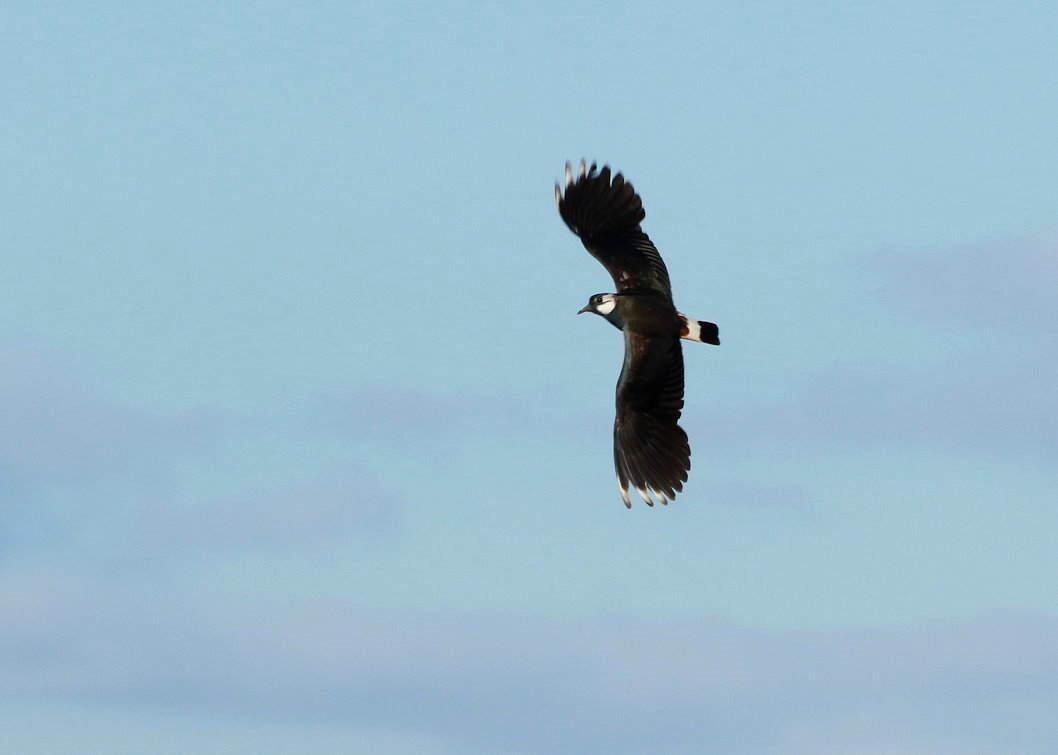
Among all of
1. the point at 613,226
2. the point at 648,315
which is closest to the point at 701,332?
the point at 648,315

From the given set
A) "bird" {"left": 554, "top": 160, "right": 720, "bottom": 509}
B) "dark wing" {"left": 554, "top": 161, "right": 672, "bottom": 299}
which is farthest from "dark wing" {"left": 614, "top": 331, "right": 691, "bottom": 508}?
"dark wing" {"left": 554, "top": 161, "right": 672, "bottom": 299}

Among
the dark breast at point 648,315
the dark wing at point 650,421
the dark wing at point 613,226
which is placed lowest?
the dark wing at point 650,421

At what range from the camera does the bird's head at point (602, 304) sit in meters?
21.8

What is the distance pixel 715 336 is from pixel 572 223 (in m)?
2.89

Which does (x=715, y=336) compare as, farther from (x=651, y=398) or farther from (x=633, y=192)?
(x=633, y=192)

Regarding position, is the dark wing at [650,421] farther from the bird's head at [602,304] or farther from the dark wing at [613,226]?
the dark wing at [613,226]

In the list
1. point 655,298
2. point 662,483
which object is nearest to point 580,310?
point 655,298

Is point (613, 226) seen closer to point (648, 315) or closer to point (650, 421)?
point (648, 315)

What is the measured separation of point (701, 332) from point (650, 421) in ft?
4.39

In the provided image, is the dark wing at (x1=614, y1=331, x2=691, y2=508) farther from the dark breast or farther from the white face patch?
the white face patch

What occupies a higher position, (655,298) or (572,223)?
(572,223)

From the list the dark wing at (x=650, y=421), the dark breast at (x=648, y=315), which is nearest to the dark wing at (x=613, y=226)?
the dark breast at (x=648, y=315)

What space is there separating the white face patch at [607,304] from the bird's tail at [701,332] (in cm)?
97

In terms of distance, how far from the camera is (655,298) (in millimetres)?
21953
